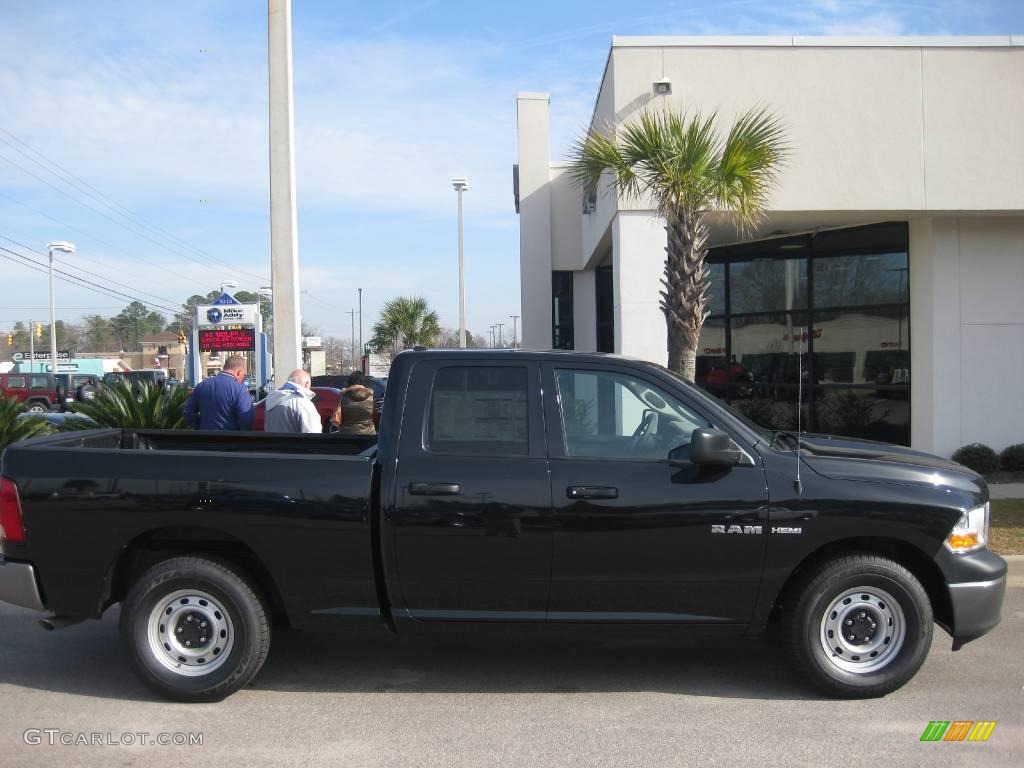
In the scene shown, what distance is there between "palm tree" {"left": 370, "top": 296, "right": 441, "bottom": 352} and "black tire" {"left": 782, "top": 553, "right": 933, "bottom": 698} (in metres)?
35.9

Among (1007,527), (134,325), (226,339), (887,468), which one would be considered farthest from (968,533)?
(134,325)

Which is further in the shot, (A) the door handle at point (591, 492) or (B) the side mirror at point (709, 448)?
(A) the door handle at point (591, 492)

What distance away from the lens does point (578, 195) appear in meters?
20.8

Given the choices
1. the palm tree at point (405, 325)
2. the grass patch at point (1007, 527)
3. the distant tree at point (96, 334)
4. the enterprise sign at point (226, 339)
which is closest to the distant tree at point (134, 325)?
the distant tree at point (96, 334)

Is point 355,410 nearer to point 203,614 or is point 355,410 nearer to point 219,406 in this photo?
point 219,406

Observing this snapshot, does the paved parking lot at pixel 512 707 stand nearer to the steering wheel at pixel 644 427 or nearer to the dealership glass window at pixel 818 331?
the steering wheel at pixel 644 427

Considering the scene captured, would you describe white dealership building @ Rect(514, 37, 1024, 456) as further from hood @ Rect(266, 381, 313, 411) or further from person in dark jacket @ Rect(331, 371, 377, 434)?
hood @ Rect(266, 381, 313, 411)

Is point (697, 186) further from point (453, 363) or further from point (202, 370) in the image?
point (202, 370)

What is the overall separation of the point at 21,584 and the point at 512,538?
8.83 feet

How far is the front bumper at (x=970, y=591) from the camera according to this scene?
481cm

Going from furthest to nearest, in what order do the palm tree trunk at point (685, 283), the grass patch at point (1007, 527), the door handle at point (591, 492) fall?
the palm tree trunk at point (685, 283) < the grass patch at point (1007, 527) < the door handle at point (591, 492)

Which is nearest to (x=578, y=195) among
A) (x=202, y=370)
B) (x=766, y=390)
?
(x=766, y=390)

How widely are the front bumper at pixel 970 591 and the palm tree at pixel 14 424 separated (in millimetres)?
10960

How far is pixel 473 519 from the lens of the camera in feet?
15.6
